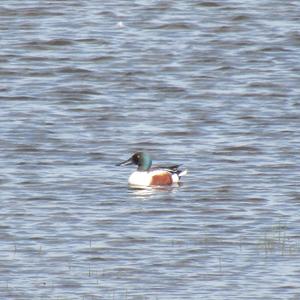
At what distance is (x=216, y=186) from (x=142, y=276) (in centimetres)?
405

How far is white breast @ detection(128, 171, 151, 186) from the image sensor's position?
17.1 meters

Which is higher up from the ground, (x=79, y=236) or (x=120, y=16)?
(x=79, y=236)

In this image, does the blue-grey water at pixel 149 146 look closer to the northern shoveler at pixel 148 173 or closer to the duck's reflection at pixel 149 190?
the duck's reflection at pixel 149 190

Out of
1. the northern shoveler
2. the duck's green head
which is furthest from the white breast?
the duck's green head

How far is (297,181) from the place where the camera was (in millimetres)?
16875

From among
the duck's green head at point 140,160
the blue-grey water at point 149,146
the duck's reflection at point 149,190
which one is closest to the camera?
the blue-grey water at point 149,146

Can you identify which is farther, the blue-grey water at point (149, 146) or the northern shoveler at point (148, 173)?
the northern shoveler at point (148, 173)

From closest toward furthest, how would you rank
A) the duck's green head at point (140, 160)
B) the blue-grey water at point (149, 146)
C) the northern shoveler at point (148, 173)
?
the blue-grey water at point (149, 146) < the northern shoveler at point (148, 173) < the duck's green head at point (140, 160)

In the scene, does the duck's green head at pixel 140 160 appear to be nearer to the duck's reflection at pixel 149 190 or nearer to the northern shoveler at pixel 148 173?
the northern shoveler at pixel 148 173

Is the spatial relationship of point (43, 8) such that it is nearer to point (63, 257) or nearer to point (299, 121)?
point (299, 121)

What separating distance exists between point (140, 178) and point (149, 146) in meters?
1.75

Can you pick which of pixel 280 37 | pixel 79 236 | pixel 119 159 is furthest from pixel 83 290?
pixel 280 37

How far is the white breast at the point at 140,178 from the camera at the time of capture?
1712 cm

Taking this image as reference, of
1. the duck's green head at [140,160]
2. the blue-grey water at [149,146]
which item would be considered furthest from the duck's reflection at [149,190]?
the duck's green head at [140,160]
